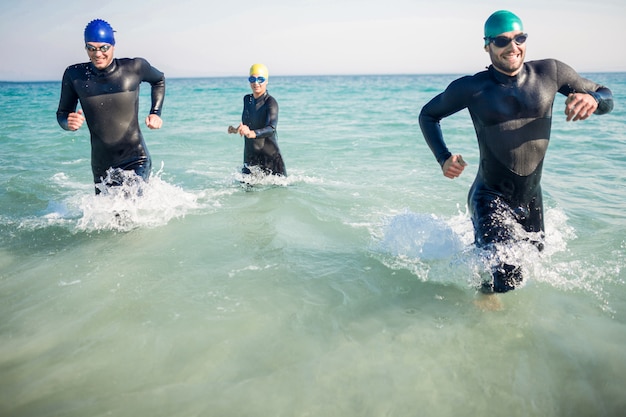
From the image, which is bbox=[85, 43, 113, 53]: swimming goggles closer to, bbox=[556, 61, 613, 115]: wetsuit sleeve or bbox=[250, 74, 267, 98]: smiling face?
bbox=[250, 74, 267, 98]: smiling face

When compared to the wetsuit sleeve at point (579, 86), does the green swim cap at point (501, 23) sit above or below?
above

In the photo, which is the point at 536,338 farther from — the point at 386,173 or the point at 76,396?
the point at 386,173

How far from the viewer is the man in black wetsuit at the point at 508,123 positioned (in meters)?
3.17

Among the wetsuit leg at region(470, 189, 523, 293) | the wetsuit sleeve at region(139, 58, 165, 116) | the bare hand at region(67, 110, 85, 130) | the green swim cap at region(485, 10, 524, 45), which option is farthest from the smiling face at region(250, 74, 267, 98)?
the wetsuit leg at region(470, 189, 523, 293)

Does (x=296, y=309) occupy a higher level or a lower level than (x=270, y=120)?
lower

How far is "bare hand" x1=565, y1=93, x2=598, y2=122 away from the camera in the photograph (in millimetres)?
2951

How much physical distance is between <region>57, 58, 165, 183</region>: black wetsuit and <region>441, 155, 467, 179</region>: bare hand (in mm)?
3443

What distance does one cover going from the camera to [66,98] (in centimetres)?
471

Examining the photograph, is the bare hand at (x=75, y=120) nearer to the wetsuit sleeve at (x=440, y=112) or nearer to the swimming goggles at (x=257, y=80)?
the swimming goggles at (x=257, y=80)

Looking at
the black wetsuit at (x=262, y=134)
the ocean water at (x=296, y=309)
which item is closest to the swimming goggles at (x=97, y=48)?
the ocean water at (x=296, y=309)

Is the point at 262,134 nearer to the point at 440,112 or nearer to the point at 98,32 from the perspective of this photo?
the point at 98,32

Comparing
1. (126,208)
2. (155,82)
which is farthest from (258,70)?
(126,208)

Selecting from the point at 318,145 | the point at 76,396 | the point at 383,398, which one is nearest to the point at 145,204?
the point at 76,396

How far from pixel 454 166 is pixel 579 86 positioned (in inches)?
45.5
